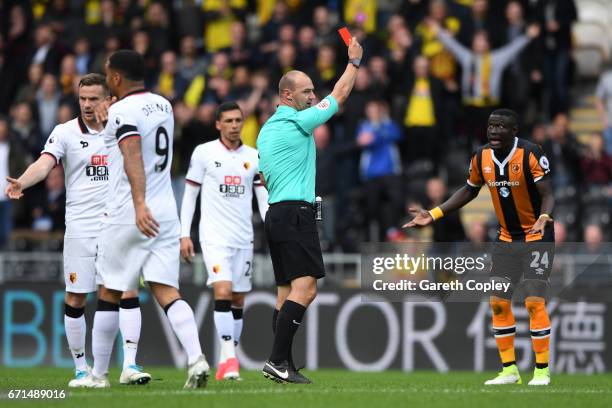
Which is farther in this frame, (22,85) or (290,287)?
(22,85)

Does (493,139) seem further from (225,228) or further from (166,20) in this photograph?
(166,20)

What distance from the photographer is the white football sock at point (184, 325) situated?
Result: 10.8 meters

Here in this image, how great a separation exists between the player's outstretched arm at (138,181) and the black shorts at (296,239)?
1609mm

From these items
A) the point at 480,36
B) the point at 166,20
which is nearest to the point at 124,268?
the point at 480,36

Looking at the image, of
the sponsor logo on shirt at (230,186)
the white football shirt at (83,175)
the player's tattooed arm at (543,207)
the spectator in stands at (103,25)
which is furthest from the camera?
the spectator in stands at (103,25)

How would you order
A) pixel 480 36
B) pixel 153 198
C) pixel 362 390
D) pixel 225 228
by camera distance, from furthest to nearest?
pixel 480 36
pixel 225 228
pixel 362 390
pixel 153 198

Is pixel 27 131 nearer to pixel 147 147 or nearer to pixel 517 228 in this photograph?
pixel 517 228

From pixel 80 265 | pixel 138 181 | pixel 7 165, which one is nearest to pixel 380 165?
pixel 7 165

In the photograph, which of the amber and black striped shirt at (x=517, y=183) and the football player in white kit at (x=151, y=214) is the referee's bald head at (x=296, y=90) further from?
the amber and black striped shirt at (x=517, y=183)

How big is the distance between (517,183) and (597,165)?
747 cm

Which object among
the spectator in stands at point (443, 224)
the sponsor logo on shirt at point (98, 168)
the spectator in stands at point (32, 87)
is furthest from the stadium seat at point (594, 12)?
the sponsor logo on shirt at point (98, 168)

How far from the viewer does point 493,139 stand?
41.7ft

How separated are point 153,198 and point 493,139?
136 inches

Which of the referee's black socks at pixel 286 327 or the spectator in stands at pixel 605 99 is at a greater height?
the spectator in stands at pixel 605 99
